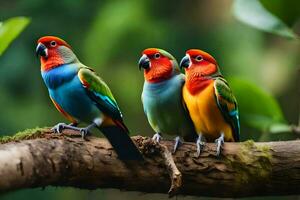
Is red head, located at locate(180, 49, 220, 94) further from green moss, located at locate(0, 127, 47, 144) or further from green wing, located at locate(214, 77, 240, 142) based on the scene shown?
green moss, located at locate(0, 127, 47, 144)

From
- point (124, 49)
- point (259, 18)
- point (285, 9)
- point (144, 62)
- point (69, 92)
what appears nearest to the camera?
point (69, 92)

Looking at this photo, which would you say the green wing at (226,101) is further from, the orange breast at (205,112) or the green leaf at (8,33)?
the green leaf at (8,33)

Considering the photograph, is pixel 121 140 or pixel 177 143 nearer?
pixel 121 140

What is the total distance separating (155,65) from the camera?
2.58m

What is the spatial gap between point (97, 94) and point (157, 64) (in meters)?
0.25

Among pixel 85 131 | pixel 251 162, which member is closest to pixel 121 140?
pixel 85 131

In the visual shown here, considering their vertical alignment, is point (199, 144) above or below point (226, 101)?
below

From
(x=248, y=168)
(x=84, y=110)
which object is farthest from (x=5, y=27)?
(x=248, y=168)

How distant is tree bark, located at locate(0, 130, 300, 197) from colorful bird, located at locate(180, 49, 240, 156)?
66 mm

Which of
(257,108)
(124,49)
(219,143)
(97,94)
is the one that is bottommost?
(124,49)

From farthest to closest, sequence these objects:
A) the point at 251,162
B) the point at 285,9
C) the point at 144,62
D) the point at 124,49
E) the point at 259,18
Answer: the point at 124,49 < the point at 259,18 < the point at 285,9 < the point at 251,162 < the point at 144,62

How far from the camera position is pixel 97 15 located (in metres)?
5.91

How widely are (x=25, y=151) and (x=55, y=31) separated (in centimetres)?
356

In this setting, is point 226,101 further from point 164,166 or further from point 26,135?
point 26,135
